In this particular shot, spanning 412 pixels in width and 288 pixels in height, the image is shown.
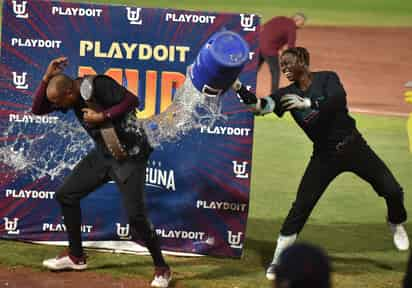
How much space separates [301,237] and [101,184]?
2.61 m

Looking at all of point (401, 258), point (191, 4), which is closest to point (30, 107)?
point (401, 258)

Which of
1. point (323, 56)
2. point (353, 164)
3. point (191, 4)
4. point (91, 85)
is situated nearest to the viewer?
point (91, 85)

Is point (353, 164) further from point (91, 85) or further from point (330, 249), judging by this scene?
point (91, 85)

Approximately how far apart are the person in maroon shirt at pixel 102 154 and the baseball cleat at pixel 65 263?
8.6 inches

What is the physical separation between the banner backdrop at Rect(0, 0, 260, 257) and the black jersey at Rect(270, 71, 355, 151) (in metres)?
0.78

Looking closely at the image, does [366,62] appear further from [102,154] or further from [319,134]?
[102,154]

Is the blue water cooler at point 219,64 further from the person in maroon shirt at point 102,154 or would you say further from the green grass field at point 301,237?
the green grass field at point 301,237

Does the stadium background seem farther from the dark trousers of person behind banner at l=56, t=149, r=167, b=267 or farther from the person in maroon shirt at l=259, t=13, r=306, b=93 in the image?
the person in maroon shirt at l=259, t=13, r=306, b=93

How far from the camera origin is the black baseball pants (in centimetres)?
1000

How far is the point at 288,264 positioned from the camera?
5.08 m

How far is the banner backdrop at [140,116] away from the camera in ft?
34.7

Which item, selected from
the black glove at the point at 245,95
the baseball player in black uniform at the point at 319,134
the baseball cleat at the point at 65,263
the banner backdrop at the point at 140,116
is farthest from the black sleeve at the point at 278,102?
the baseball cleat at the point at 65,263

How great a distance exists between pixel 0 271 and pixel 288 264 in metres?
5.47

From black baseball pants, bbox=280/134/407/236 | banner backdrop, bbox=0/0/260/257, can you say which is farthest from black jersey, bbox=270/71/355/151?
banner backdrop, bbox=0/0/260/257
